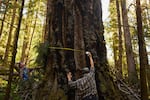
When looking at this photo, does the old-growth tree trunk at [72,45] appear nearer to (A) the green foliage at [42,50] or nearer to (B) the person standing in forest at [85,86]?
(A) the green foliage at [42,50]

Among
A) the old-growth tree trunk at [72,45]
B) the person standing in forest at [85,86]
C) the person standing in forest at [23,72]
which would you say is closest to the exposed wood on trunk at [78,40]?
the old-growth tree trunk at [72,45]

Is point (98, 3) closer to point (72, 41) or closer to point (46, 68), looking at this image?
point (72, 41)

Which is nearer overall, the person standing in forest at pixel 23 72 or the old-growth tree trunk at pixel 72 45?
the old-growth tree trunk at pixel 72 45

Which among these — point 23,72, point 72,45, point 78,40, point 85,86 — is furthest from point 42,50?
point 23,72

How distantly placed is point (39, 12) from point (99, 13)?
48.9ft

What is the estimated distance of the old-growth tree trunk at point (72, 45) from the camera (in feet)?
17.6

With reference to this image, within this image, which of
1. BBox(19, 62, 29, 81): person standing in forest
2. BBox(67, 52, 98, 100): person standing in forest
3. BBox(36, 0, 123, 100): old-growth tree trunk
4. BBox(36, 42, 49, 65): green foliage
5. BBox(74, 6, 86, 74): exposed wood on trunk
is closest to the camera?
BBox(67, 52, 98, 100): person standing in forest

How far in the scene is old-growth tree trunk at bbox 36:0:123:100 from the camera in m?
5.38

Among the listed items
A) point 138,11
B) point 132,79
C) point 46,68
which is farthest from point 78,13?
point 132,79

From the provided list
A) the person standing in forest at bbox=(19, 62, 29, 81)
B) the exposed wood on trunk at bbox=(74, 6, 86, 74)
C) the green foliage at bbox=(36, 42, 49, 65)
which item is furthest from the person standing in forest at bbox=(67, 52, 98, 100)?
the person standing in forest at bbox=(19, 62, 29, 81)

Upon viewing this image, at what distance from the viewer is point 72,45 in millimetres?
5719

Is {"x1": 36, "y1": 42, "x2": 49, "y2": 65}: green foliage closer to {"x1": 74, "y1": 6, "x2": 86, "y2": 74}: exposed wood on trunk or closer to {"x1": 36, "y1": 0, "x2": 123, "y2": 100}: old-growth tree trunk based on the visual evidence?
{"x1": 36, "y1": 0, "x2": 123, "y2": 100}: old-growth tree trunk

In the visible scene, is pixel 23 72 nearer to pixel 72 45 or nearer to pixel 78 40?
pixel 72 45

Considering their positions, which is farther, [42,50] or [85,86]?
[42,50]
